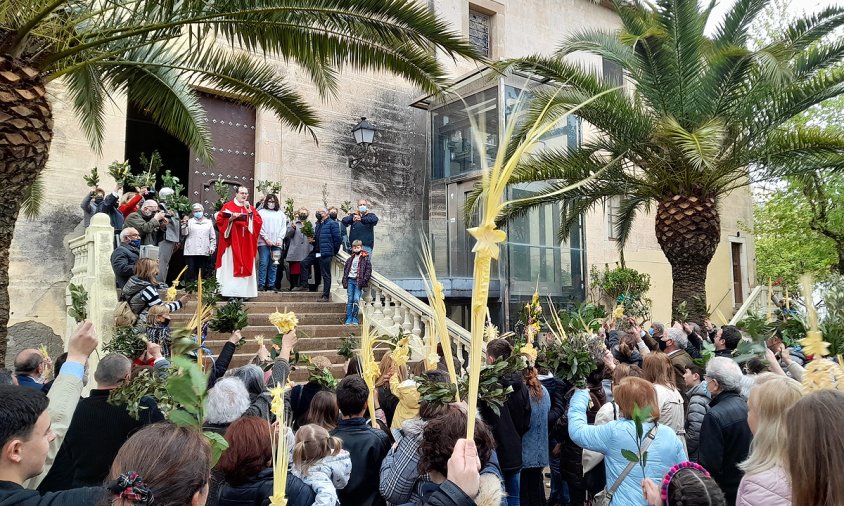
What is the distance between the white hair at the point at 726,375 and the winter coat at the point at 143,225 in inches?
320

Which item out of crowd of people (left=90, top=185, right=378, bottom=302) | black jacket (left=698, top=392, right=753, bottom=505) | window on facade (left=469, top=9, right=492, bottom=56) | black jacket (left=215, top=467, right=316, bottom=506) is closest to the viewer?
black jacket (left=215, top=467, right=316, bottom=506)

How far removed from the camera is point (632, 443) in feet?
11.6

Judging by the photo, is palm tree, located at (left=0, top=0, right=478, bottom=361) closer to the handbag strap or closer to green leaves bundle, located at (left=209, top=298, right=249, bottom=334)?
green leaves bundle, located at (left=209, top=298, right=249, bottom=334)

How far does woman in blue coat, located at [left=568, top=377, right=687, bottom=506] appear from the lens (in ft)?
11.2

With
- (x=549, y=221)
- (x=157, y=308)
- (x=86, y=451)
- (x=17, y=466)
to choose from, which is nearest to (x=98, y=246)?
(x=157, y=308)

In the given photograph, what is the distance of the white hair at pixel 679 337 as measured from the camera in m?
7.57

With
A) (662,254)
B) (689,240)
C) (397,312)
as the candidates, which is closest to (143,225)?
(397,312)

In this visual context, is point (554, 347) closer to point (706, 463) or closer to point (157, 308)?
point (706, 463)

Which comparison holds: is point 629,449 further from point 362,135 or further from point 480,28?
point 480,28

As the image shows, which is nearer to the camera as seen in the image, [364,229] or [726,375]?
[726,375]

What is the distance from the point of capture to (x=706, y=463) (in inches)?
156

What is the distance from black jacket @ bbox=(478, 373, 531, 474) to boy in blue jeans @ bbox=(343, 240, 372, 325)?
22.6 ft

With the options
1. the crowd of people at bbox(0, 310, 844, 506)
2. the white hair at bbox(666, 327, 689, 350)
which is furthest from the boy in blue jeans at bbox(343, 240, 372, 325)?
the crowd of people at bbox(0, 310, 844, 506)

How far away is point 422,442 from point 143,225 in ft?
26.5
